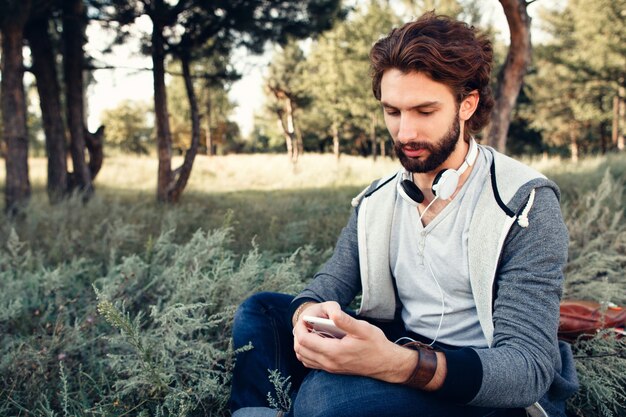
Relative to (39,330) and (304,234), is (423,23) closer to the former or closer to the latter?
(39,330)

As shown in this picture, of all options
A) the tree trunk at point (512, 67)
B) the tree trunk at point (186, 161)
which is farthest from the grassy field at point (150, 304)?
the tree trunk at point (186, 161)

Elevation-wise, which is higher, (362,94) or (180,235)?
(362,94)

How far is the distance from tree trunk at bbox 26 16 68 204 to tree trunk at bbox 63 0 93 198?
0.19 m

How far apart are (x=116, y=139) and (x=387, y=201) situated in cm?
4650

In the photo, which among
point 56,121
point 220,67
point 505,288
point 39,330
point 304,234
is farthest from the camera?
point 220,67

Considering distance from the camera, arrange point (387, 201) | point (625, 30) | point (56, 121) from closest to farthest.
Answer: point (387, 201) < point (56, 121) < point (625, 30)

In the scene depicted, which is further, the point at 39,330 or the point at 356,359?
the point at 39,330

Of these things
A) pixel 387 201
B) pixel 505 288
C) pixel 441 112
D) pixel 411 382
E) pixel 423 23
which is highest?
pixel 423 23

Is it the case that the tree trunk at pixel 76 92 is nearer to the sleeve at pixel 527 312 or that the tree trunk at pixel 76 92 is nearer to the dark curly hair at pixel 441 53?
the dark curly hair at pixel 441 53

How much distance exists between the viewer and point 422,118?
219 centimetres

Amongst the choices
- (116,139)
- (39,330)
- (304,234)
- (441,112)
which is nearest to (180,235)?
(304,234)

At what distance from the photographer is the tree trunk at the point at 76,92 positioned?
8773 millimetres

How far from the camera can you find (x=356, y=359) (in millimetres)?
1689

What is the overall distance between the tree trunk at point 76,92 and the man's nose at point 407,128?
7.83 meters
